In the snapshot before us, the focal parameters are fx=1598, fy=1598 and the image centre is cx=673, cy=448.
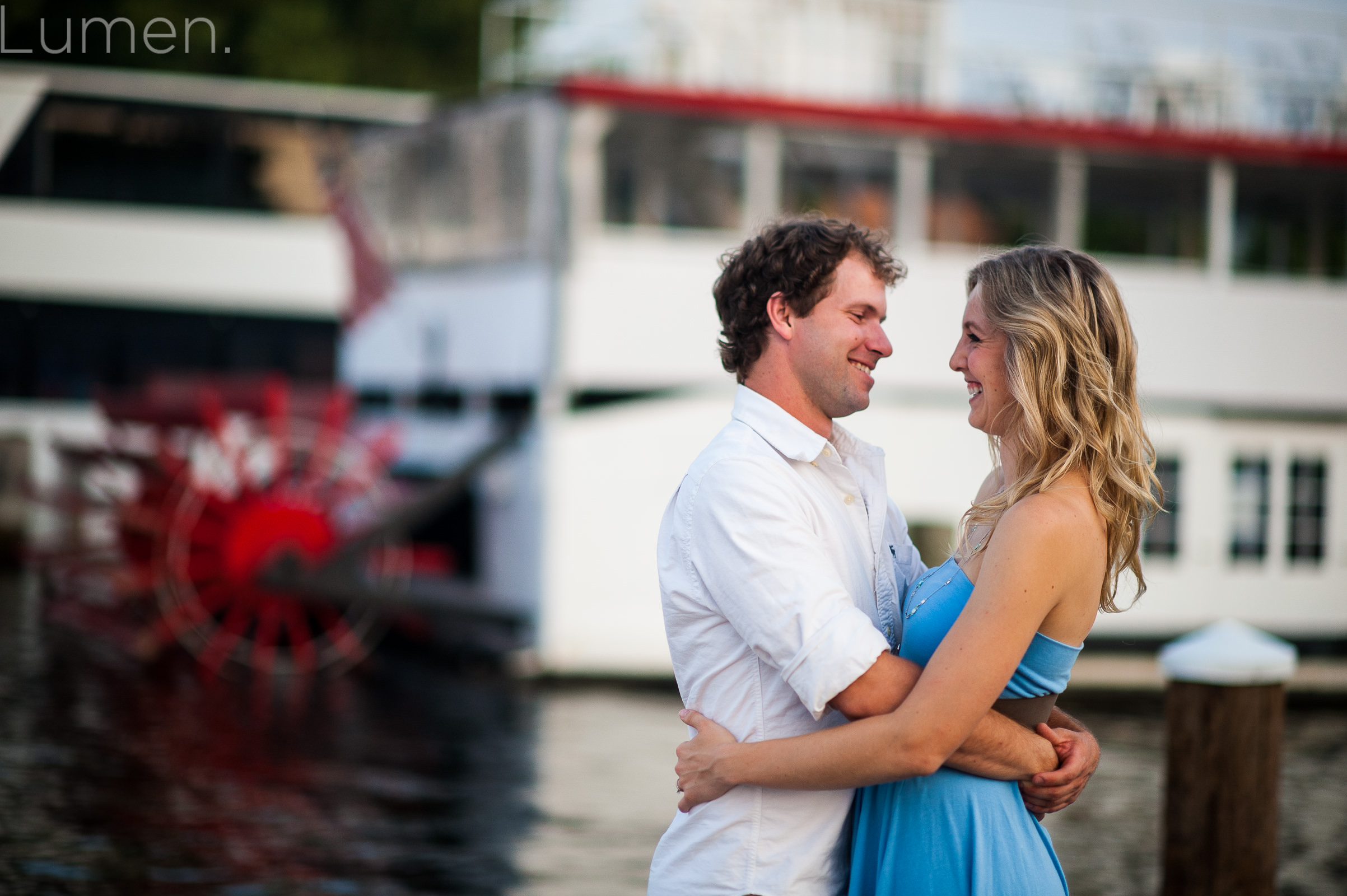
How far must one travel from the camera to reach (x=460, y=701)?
437 inches

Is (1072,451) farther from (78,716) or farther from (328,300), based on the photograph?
(328,300)

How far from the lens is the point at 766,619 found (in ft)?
7.52

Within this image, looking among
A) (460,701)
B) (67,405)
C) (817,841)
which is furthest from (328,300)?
(817,841)

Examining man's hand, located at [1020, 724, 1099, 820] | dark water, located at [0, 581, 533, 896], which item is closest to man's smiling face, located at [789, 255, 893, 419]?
man's hand, located at [1020, 724, 1099, 820]

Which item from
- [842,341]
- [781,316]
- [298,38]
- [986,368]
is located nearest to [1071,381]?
[986,368]

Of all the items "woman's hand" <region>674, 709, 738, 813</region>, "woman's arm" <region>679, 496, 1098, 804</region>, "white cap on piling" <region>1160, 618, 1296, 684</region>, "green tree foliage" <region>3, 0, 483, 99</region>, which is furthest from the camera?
"green tree foliage" <region>3, 0, 483, 99</region>

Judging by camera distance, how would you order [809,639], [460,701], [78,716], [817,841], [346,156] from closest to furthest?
[809,639]
[817,841]
[78,716]
[460,701]
[346,156]

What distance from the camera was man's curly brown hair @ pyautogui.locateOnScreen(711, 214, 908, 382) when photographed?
250 centimetres

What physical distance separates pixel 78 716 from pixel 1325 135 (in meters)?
11.5

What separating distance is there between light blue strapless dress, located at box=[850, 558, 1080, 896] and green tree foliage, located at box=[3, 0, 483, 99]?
31181mm

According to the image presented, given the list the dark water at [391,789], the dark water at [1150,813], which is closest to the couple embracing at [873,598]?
the dark water at [391,789]

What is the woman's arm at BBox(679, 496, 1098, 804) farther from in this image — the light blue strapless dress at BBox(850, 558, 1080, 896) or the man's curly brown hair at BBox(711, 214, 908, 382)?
the man's curly brown hair at BBox(711, 214, 908, 382)

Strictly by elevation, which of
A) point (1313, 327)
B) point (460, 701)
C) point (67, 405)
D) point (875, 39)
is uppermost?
point (875, 39)

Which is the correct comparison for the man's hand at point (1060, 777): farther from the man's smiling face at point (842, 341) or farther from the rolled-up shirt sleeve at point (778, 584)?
the man's smiling face at point (842, 341)
